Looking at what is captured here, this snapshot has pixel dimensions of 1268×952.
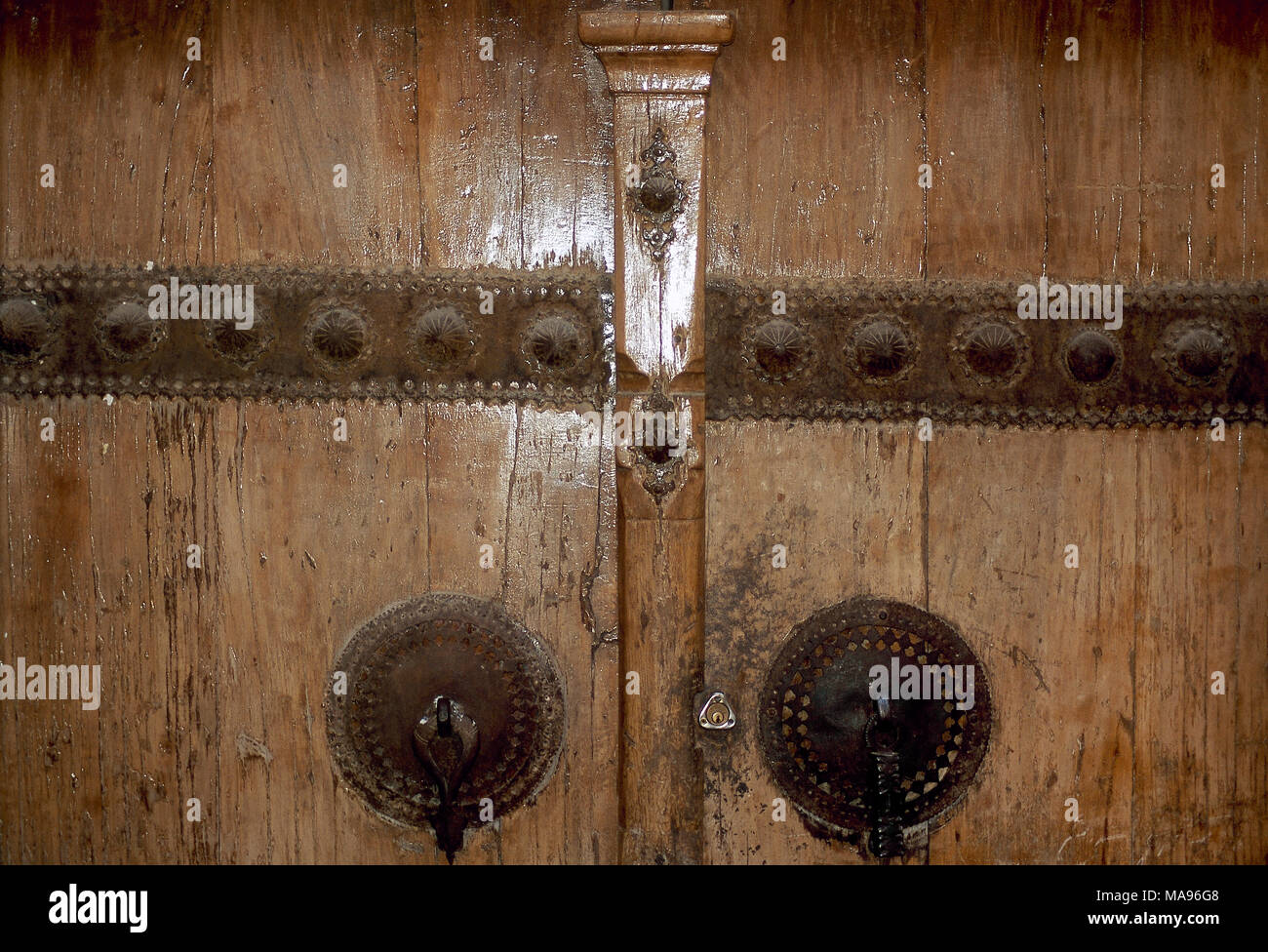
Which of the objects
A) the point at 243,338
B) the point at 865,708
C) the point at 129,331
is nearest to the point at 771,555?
the point at 865,708

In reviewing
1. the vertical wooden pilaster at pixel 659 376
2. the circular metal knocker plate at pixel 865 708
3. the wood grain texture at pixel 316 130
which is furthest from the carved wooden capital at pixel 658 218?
the circular metal knocker plate at pixel 865 708

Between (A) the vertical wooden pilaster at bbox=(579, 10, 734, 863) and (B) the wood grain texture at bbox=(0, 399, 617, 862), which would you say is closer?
(A) the vertical wooden pilaster at bbox=(579, 10, 734, 863)

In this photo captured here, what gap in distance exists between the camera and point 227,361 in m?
1.09

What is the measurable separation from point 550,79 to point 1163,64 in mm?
852

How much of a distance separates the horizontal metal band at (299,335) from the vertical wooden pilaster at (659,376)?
0.09m

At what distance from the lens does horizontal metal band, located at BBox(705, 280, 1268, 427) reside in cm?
107

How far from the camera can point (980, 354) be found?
42.1 inches

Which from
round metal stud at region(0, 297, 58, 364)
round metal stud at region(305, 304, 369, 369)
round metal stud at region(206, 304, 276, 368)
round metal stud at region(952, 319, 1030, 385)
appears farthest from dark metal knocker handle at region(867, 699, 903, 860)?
round metal stud at region(0, 297, 58, 364)

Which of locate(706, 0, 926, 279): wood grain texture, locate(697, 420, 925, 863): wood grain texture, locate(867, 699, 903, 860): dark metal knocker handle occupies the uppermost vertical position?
locate(706, 0, 926, 279): wood grain texture

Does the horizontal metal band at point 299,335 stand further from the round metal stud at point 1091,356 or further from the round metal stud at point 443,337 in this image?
the round metal stud at point 1091,356

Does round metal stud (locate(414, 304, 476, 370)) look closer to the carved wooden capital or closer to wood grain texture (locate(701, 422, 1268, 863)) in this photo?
the carved wooden capital

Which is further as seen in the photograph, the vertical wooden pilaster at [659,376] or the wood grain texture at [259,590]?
the wood grain texture at [259,590]

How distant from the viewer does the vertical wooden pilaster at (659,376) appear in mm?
1007

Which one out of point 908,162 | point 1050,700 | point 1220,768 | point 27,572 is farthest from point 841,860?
point 27,572
